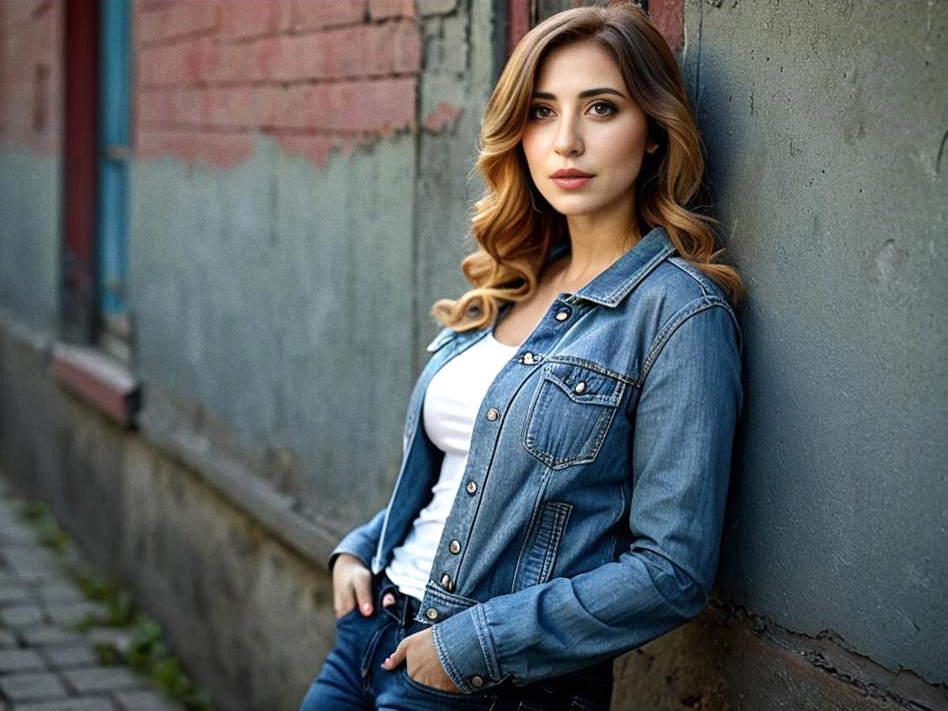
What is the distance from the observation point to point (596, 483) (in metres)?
2.31

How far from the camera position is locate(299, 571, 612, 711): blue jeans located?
94.1 inches

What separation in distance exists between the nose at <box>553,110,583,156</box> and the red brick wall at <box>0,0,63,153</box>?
5.26 m

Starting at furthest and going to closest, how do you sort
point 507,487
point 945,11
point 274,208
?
1. point 274,208
2. point 507,487
3. point 945,11

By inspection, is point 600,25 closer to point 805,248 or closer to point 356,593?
point 805,248

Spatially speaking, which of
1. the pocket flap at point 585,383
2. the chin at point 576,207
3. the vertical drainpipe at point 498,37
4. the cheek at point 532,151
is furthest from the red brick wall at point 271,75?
Answer: the pocket flap at point 585,383

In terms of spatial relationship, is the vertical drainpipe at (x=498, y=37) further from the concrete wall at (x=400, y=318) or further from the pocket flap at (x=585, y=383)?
the pocket flap at (x=585, y=383)

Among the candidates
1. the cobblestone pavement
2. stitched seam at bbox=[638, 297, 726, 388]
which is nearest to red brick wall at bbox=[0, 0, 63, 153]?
the cobblestone pavement

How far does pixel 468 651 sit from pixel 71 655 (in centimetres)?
348

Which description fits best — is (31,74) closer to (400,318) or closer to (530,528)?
(400,318)

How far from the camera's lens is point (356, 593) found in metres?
2.79

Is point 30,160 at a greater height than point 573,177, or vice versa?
point 573,177

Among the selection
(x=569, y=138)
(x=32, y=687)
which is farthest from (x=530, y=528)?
(x=32, y=687)

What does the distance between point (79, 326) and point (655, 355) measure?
216 inches

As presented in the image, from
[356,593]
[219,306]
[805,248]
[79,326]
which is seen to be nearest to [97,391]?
[79,326]
